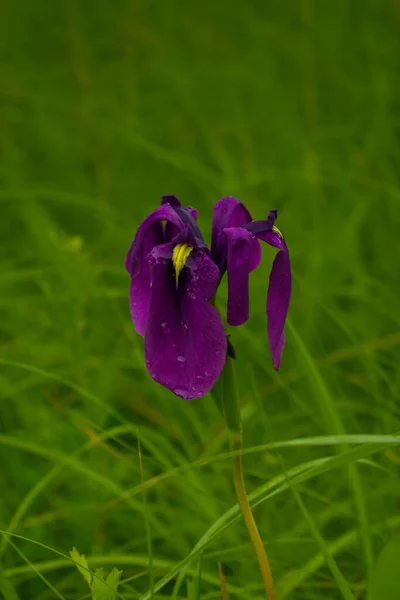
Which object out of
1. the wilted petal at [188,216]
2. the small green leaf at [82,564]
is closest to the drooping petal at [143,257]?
the wilted petal at [188,216]

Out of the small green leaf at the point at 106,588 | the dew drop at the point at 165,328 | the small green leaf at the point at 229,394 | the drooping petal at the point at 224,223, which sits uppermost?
the drooping petal at the point at 224,223

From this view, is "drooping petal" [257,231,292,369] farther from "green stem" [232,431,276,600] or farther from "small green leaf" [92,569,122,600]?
"small green leaf" [92,569,122,600]

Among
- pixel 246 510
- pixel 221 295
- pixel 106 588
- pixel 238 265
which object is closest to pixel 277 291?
pixel 238 265

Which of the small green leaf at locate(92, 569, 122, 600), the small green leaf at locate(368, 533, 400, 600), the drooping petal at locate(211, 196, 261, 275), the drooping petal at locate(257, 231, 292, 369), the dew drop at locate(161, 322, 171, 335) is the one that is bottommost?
the small green leaf at locate(92, 569, 122, 600)

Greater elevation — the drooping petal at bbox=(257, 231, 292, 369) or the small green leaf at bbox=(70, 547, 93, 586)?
the drooping petal at bbox=(257, 231, 292, 369)

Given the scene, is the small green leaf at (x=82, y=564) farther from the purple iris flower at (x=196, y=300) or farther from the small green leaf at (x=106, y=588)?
the purple iris flower at (x=196, y=300)

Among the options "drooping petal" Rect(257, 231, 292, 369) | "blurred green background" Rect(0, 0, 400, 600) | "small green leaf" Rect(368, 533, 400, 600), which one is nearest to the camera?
"small green leaf" Rect(368, 533, 400, 600)

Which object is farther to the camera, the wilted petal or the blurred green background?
the blurred green background

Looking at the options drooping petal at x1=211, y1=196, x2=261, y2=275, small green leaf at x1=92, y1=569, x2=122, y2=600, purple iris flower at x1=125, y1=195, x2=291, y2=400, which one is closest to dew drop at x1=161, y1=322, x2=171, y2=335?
purple iris flower at x1=125, y1=195, x2=291, y2=400

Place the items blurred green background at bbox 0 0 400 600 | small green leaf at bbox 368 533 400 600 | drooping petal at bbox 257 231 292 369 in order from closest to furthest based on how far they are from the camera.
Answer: small green leaf at bbox 368 533 400 600 → drooping petal at bbox 257 231 292 369 → blurred green background at bbox 0 0 400 600
